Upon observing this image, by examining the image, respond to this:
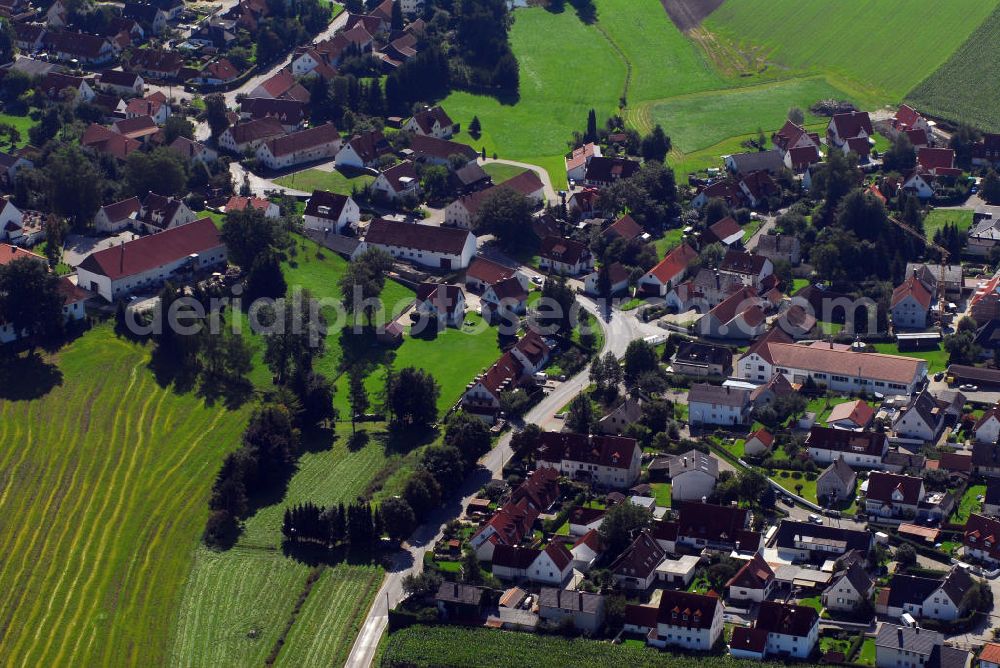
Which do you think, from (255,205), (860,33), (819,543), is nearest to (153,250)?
(255,205)

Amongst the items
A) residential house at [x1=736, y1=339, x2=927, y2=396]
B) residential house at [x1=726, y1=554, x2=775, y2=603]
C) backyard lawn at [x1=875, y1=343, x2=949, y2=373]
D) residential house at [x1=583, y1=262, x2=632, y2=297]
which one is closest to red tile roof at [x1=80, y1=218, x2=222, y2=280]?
residential house at [x1=583, y1=262, x2=632, y2=297]

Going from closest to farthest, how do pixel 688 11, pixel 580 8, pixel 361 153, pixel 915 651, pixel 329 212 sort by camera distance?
pixel 915 651 < pixel 329 212 < pixel 361 153 < pixel 580 8 < pixel 688 11

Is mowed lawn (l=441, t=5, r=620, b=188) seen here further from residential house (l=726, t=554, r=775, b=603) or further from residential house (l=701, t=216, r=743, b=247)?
residential house (l=726, t=554, r=775, b=603)

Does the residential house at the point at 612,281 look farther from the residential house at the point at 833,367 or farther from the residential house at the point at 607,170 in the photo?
the residential house at the point at 607,170

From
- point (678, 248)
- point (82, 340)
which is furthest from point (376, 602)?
point (678, 248)

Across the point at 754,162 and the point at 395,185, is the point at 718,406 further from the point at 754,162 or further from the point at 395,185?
the point at 754,162

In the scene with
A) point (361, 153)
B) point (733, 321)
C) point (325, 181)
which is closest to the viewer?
point (733, 321)

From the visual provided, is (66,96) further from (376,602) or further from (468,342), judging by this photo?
(376,602)
